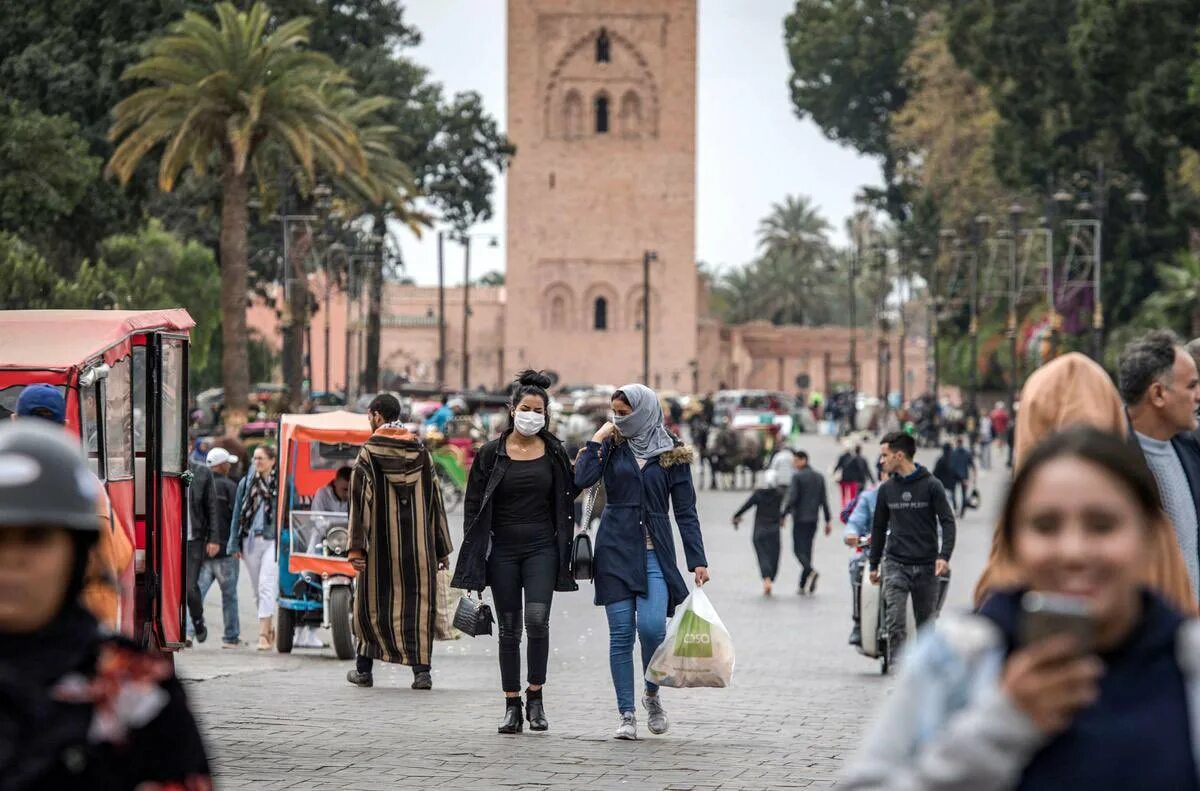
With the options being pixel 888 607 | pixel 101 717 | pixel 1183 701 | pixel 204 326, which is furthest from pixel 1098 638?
pixel 204 326

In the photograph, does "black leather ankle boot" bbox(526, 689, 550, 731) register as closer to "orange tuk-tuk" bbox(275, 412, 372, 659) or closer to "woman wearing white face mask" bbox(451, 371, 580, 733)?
"woman wearing white face mask" bbox(451, 371, 580, 733)

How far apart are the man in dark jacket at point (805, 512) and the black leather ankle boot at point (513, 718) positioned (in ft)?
38.3

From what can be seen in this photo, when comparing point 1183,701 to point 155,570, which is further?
point 155,570

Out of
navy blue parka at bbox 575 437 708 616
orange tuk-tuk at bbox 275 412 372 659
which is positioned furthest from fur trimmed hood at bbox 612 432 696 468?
orange tuk-tuk at bbox 275 412 372 659

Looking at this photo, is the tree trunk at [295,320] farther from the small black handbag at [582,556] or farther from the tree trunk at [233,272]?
the small black handbag at [582,556]

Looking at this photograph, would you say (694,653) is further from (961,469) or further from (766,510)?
(961,469)

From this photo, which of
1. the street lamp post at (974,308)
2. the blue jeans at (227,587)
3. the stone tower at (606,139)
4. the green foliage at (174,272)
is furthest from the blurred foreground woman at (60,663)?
the stone tower at (606,139)

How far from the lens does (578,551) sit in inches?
416

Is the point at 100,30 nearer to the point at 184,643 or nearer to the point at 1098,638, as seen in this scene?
the point at 184,643

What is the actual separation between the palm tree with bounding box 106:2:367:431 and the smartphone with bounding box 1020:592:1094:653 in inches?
1253

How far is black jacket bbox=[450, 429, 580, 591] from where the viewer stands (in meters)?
10.5

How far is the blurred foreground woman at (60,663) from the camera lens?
10.1 ft

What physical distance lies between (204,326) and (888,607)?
161ft

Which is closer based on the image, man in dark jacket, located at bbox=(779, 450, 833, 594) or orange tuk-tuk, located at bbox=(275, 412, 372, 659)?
orange tuk-tuk, located at bbox=(275, 412, 372, 659)
